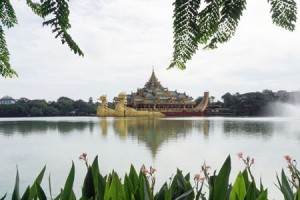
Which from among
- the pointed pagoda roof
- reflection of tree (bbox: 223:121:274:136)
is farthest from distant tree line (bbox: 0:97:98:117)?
reflection of tree (bbox: 223:121:274:136)

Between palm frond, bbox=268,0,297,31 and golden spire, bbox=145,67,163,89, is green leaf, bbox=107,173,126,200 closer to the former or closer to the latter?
palm frond, bbox=268,0,297,31

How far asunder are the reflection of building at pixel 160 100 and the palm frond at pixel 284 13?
49.8 meters

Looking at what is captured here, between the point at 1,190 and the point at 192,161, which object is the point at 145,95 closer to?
the point at 192,161

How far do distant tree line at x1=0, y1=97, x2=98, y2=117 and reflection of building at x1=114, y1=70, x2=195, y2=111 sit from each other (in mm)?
13162

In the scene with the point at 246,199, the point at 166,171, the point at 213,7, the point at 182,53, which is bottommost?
the point at 166,171

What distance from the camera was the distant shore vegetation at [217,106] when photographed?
169 ft

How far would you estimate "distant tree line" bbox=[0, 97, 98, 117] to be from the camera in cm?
6016

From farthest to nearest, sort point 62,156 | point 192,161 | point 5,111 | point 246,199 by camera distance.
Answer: point 5,111
point 62,156
point 192,161
point 246,199

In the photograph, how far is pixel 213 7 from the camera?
0.67 metres

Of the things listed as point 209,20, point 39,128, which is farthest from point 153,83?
point 209,20

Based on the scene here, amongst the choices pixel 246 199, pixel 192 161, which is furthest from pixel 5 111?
pixel 246 199

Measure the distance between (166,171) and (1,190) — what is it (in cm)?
390

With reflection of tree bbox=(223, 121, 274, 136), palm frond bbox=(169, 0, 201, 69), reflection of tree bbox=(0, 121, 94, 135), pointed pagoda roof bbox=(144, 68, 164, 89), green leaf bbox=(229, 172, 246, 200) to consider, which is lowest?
reflection of tree bbox=(223, 121, 274, 136)

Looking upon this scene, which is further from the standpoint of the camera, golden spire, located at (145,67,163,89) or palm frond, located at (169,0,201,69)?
golden spire, located at (145,67,163,89)
